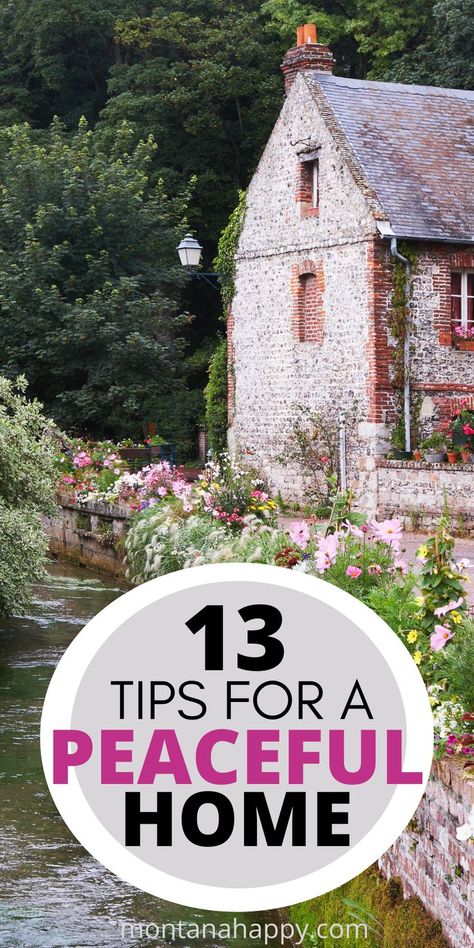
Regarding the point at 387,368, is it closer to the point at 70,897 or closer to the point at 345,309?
the point at 345,309

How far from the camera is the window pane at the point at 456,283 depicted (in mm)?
24172

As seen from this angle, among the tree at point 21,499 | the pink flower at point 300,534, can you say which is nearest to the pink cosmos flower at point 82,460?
the tree at point 21,499

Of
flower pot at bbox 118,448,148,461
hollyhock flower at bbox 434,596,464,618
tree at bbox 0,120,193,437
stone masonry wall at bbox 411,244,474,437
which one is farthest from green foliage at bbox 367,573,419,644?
tree at bbox 0,120,193,437

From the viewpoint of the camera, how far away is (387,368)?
2350cm

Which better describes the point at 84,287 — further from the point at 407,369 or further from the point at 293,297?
the point at 407,369

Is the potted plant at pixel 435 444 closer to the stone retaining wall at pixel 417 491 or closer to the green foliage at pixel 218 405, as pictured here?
the stone retaining wall at pixel 417 491

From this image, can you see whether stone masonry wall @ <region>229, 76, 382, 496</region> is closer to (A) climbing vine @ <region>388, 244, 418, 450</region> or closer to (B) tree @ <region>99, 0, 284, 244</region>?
(A) climbing vine @ <region>388, 244, 418, 450</region>

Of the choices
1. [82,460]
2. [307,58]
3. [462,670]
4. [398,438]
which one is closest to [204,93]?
[307,58]

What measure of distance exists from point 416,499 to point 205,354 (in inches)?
648

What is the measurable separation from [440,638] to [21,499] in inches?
383

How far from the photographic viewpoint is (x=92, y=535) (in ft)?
76.2

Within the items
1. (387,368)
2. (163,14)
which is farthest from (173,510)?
(163,14)

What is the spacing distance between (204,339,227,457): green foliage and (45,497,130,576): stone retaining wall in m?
4.33

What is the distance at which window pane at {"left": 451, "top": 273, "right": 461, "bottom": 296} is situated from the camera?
24172 millimetres
